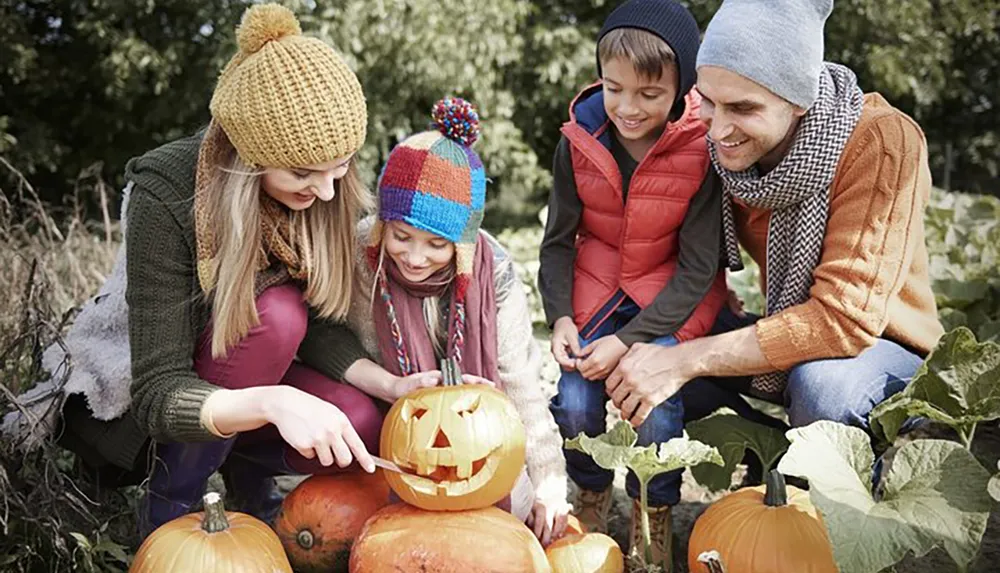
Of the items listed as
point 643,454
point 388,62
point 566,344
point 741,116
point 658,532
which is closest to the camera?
point 643,454

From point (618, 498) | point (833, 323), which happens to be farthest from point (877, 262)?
point (618, 498)

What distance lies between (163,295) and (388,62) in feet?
19.5

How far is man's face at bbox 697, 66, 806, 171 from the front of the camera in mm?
2307

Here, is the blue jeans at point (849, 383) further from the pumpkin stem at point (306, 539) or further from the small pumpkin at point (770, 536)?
the pumpkin stem at point (306, 539)

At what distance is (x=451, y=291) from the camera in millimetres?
2555

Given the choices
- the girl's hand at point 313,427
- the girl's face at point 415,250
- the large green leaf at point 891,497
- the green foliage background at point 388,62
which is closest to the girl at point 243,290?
the girl's hand at point 313,427

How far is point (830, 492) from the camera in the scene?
193cm

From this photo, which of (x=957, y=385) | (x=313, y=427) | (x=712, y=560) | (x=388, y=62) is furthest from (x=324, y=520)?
(x=388, y=62)

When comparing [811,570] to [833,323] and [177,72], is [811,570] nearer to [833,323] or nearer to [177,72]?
[833,323]

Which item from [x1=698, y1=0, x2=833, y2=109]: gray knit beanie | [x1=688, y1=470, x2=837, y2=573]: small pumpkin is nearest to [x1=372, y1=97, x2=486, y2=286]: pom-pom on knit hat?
[x1=698, y1=0, x2=833, y2=109]: gray knit beanie

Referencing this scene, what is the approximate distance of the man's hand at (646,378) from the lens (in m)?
2.55

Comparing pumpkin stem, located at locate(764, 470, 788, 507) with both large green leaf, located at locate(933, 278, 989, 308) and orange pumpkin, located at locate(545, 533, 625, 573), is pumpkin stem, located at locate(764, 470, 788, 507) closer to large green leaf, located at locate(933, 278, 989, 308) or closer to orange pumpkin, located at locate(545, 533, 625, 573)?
orange pumpkin, located at locate(545, 533, 625, 573)

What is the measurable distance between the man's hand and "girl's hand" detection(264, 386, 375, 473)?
0.76m

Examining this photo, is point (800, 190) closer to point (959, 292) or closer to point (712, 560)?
point (712, 560)
